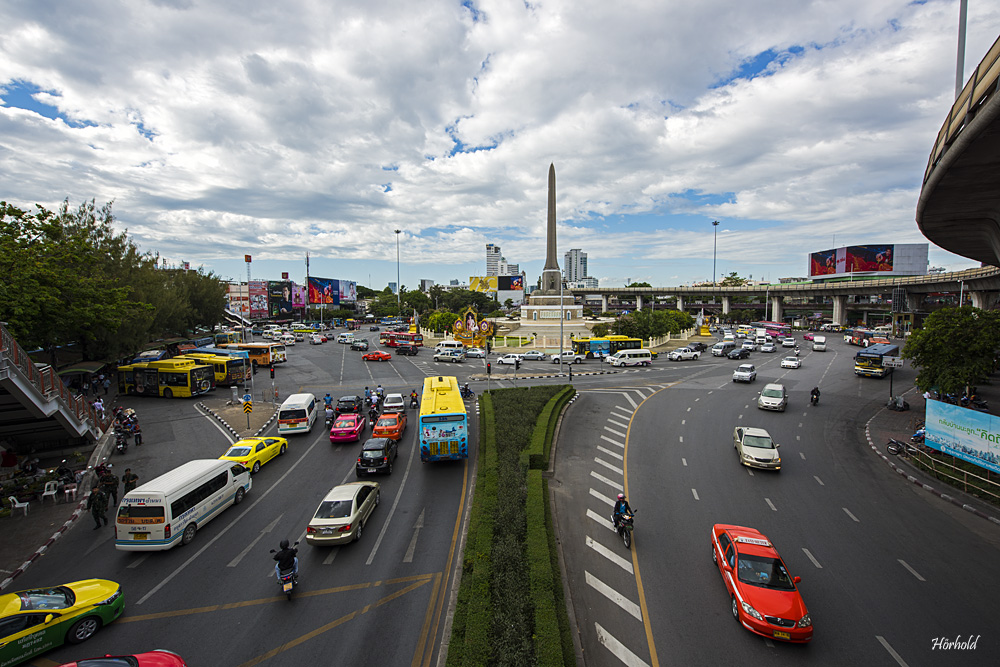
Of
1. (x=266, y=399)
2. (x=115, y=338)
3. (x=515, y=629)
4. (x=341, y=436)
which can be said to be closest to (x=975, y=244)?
(x=515, y=629)

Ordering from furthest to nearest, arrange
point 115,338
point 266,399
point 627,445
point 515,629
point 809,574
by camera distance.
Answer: point 115,338, point 266,399, point 627,445, point 809,574, point 515,629

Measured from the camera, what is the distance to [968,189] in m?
12.9

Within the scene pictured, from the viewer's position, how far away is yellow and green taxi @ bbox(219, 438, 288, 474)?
59.4ft

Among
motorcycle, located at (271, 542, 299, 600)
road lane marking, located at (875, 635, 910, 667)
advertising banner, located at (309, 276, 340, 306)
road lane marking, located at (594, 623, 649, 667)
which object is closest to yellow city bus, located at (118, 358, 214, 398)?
motorcycle, located at (271, 542, 299, 600)

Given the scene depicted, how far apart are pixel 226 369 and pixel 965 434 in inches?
1752

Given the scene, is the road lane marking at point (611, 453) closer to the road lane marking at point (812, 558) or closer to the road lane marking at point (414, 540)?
the road lane marking at point (812, 558)

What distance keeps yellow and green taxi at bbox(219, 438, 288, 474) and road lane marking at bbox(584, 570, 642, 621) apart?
45.6 feet

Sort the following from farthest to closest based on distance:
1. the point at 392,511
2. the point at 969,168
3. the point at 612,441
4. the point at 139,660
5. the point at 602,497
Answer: the point at 612,441 < the point at 602,497 < the point at 392,511 < the point at 969,168 < the point at 139,660

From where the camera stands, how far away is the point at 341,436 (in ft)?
71.6

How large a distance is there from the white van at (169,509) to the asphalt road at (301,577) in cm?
50

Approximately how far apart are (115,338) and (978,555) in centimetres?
5010

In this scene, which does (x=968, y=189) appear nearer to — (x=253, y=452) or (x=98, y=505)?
(x=253, y=452)

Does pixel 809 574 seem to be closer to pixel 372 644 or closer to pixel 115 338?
pixel 372 644

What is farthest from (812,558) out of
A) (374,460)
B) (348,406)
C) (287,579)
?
(348,406)
